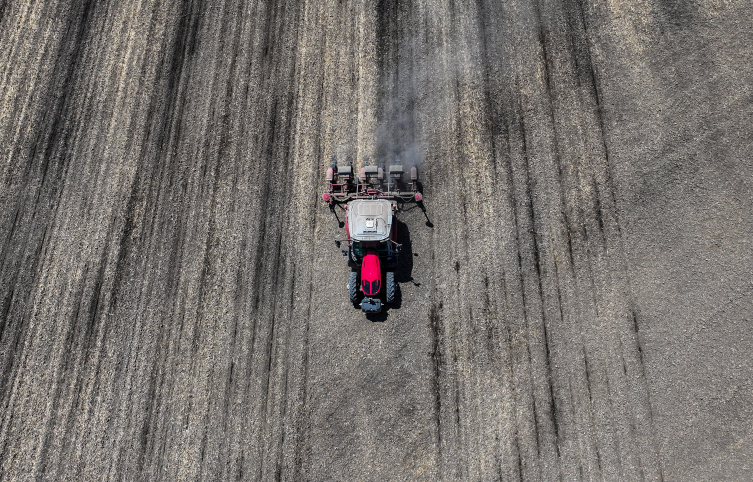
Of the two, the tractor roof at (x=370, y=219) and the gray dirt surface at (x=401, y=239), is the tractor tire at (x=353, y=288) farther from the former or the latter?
the tractor roof at (x=370, y=219)

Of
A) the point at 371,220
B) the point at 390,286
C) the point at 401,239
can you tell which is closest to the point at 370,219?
the point at 371,220

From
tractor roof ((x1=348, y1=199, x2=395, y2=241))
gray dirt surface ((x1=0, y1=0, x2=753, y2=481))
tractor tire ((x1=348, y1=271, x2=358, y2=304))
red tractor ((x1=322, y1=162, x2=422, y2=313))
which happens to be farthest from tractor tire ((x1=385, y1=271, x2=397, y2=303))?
tractor roof ((x1=348, y1=199, x2=395, y2=241))

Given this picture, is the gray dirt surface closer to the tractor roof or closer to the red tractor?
the red tractor

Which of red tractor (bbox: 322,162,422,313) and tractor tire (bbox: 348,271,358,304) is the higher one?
red tractor (bbox: 322,162,422,313)

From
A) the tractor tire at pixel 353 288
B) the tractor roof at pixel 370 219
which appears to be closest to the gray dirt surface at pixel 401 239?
the tractor tire at pixel 353 288

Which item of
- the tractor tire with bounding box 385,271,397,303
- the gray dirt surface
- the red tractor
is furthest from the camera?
the tractor tire with bounding box 385,271,397,303
